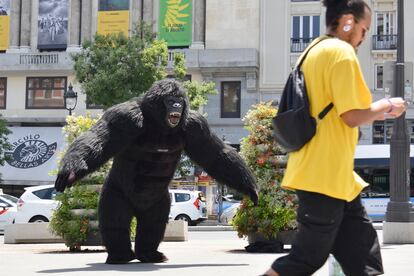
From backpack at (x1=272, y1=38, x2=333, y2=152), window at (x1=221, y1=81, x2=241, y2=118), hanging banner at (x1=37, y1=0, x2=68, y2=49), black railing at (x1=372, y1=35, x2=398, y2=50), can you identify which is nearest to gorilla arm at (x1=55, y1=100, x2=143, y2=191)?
backpack at (x1=272, y1=38, x2=333, y2=152)

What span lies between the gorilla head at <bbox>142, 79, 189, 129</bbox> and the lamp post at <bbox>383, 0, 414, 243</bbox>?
19.8 feet

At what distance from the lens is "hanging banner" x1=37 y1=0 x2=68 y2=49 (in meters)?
35.3

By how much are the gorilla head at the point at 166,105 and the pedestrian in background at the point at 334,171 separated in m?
3.06

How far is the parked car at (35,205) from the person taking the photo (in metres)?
19.4

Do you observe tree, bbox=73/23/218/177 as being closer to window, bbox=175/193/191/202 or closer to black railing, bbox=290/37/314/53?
window, bbox=175/193/191/202

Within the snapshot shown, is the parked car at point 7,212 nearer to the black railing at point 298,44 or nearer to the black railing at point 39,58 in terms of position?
the black railing at point 39,58

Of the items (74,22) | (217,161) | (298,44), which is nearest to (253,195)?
(217,161)

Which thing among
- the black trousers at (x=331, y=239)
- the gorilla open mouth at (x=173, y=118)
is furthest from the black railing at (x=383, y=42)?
the black trousers at (x=331, y=239)

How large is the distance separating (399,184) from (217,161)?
5.93m

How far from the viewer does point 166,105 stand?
6.76 m

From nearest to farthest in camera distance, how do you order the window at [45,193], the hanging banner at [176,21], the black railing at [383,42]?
the window at [45,193] < the black railing at [383,42] < the hanging banner at [176,21]

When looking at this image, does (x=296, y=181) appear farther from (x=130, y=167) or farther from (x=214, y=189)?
(x=214, y=189)

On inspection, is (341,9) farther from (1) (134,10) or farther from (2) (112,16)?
(2) (112,16)

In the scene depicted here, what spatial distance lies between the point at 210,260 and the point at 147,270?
4.90ft
